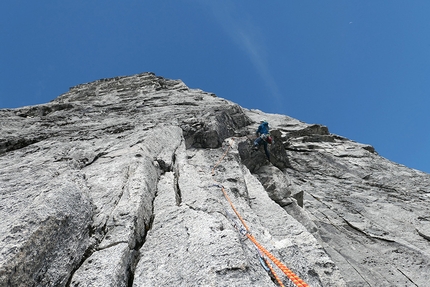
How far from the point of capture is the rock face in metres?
3.35

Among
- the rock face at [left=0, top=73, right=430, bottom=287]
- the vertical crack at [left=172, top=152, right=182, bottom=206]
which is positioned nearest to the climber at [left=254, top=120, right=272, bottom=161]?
the rock face at [left=0, top=73, right=430, bottom=287]

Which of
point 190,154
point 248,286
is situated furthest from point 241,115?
point 248,286

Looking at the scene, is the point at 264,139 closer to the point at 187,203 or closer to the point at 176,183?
the point at 176,183

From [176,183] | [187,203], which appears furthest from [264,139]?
[187,203]

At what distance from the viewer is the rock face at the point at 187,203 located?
335 centimetres

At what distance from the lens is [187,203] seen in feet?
17.1

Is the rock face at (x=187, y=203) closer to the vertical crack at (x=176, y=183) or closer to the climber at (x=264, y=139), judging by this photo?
the vertical crack at (x=176, y=183)

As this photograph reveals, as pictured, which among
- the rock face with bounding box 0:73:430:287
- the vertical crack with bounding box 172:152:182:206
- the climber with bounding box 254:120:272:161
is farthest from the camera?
the climber with bounding box 254:120:272:161

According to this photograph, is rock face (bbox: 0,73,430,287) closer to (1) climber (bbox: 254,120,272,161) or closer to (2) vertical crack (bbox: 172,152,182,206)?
(2) vertical crack (bbox: 172,152,182,206)

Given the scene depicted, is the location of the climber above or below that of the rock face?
above

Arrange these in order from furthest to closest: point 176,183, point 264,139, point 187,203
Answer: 1. point 264,139
2. point 176,183
3. point 187,203

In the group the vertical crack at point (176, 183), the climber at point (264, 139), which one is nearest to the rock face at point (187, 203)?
the vertical crack at point (176, 183)

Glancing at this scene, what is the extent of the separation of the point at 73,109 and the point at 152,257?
13.2 m

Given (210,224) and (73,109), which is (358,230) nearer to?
(210,224)
